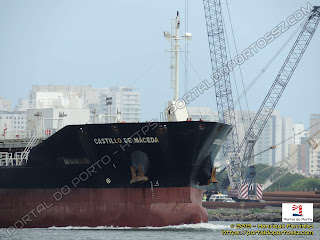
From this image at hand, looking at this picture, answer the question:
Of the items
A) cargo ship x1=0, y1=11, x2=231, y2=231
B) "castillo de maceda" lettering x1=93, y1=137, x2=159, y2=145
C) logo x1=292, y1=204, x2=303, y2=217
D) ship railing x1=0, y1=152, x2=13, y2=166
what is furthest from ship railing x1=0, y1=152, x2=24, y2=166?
logo x1=292, y1=204, x2=303, y2=217

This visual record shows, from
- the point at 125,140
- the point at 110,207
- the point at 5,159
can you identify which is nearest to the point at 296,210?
the point at 110,207

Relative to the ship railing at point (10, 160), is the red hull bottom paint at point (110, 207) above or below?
below

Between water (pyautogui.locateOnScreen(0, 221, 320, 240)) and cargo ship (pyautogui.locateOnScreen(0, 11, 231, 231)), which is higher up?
cargo ship (pyautogui.locateOnScreen(0, 11, 231, 231))

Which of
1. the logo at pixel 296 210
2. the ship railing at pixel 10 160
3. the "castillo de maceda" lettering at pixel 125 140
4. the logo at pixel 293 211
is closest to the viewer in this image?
the "castillo de maceda" lettering at pixel 125 140

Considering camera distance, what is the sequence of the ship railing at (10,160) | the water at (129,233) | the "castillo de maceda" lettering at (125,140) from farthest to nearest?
the ship railing at (10,160)
the "castillo de maceda" lettering at (125,140)
the water at (129,233)

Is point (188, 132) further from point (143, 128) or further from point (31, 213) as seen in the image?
point (31, 213)

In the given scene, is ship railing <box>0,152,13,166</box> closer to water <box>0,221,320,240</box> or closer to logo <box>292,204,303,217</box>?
water <box>0,221,320,240</box>

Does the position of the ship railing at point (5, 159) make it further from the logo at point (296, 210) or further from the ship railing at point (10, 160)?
the logo at point (296, 210)

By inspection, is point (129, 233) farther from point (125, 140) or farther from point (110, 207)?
point (125, 140)

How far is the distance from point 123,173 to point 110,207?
2.02 m

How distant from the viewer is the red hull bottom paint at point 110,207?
42969 millimetres

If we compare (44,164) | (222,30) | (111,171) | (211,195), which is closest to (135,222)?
(111,171)

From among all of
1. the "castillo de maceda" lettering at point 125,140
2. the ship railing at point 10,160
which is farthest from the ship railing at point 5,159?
the "castillo de maceda" lettering at point 125,140

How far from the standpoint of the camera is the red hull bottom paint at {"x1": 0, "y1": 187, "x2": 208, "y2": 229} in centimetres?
4297
